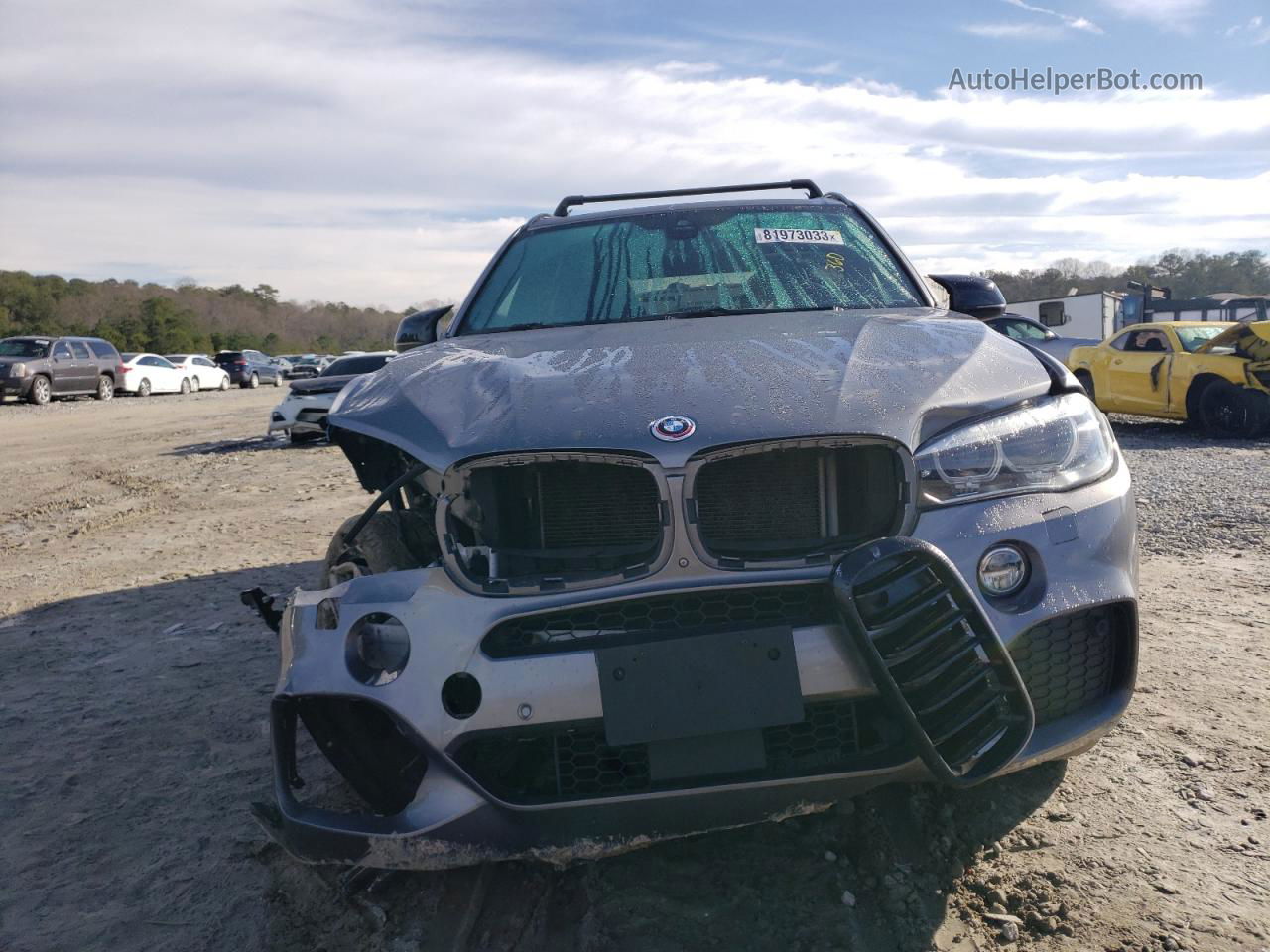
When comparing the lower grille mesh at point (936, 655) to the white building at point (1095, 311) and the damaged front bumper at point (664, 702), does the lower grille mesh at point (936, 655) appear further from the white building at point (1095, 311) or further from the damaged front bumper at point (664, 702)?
the white building at point (1095, 311)

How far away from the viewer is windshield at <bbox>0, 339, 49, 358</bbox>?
2458 centimetres

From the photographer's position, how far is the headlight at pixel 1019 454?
2.12 metres

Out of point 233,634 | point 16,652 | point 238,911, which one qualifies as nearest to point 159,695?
point 233,634

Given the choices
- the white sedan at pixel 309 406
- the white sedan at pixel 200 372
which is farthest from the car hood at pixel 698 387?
the white sedan at pixel 200 372

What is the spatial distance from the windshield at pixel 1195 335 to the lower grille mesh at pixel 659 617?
11282mm

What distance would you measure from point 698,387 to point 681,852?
44.6 inches

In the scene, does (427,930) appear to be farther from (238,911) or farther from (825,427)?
(825,427)

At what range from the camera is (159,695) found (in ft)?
12.5

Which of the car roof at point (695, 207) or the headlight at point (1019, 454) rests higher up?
the car roof at point (695, 207)

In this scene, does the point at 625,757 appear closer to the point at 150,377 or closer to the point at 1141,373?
the point at 1141,373

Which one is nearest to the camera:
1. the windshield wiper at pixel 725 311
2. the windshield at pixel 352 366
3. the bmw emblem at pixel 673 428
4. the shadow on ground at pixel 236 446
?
the bmw emblem at pixel 673 428

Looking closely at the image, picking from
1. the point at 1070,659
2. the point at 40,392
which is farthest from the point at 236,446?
the point at 1070,659

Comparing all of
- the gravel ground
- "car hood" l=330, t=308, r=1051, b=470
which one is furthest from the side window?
"car hood" l=330, t=308, r=1051, b=470

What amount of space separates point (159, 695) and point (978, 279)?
334 cm
